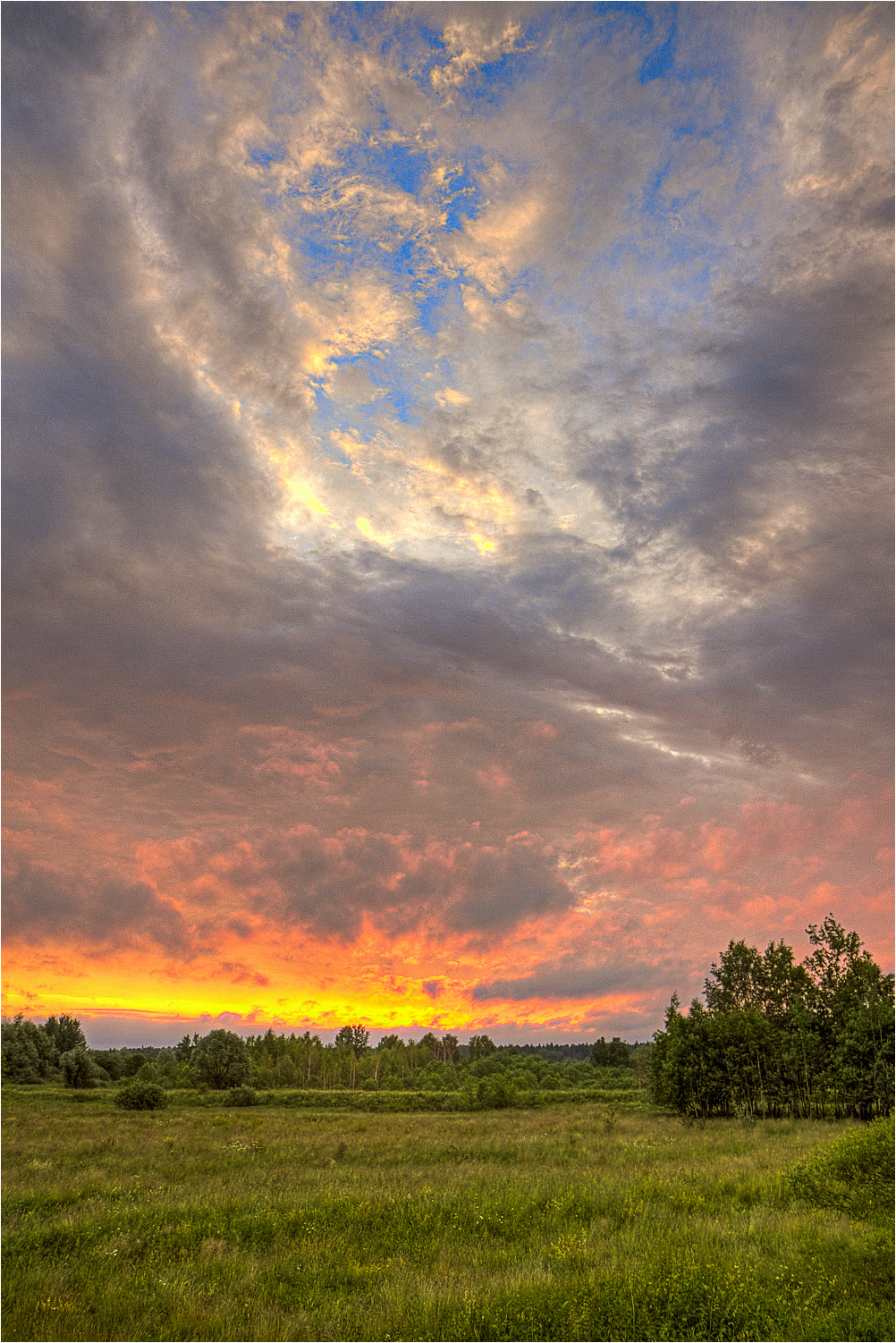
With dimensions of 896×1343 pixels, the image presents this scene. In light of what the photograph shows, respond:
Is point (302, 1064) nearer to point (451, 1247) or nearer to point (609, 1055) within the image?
point (609, 1055)

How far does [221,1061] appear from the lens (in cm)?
7750

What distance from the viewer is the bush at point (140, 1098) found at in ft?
157

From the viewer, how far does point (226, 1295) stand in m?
10.3

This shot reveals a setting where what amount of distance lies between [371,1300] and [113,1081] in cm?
8282

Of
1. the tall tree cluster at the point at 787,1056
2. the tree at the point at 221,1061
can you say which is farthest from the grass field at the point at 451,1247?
the tree at the point at 221,1061

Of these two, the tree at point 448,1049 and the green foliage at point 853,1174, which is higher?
the green foliage at point 853,1174

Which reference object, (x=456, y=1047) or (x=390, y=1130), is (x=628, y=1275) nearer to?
(x=390, y=1130)

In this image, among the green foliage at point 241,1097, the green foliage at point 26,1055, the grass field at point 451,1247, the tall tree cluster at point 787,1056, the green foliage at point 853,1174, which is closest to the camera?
the grass field at point 451,1247

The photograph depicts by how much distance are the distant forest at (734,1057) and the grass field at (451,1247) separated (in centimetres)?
2708

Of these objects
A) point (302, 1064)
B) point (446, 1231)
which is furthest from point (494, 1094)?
point (302, 1064)

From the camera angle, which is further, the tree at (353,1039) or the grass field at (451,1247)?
the tree at (353,1039)

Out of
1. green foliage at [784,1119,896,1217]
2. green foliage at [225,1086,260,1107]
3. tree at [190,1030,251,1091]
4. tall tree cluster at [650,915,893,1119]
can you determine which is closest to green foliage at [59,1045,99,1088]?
tree at [190,1030,251,1091]

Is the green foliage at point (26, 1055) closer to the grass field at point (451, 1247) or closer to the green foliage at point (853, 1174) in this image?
the grass field at point (451, 1247)

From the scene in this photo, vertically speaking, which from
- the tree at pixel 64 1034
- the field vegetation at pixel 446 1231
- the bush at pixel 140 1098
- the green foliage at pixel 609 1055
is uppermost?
the field vegetation at pixel 446 1231
